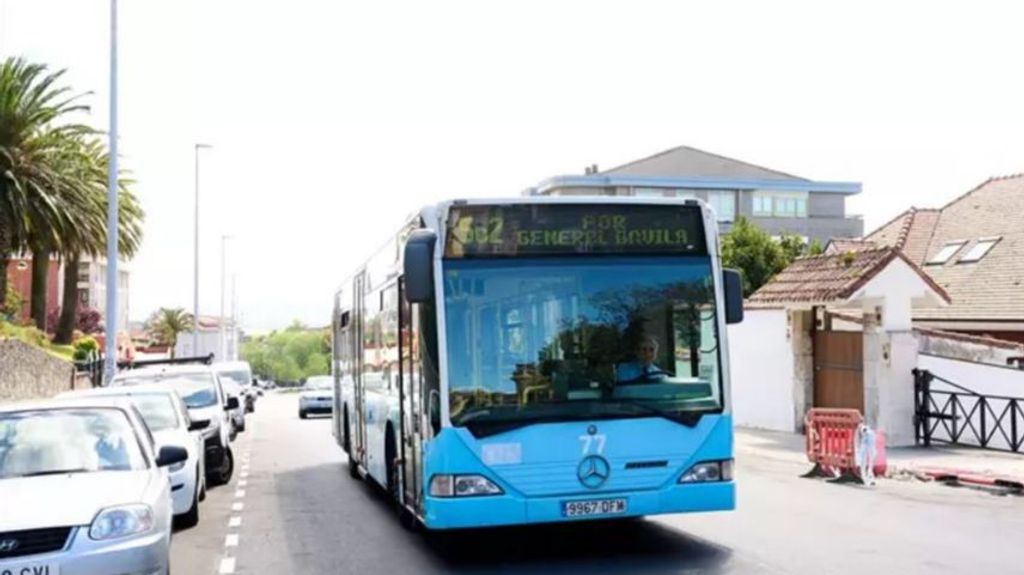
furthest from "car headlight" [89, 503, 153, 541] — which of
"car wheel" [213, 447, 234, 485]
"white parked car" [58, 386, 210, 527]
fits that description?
"car wheel" [213, 447, 234, 485]

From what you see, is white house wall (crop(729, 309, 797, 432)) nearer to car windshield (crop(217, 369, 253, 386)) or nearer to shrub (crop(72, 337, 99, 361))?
car windshield (crop(217, 369, 253, 386))

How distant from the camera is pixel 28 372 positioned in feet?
117

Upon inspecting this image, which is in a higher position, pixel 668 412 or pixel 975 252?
pixel 975 252

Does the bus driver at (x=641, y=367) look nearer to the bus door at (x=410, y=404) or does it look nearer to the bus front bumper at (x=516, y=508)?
the bus front bumper at (x=516, y=508)

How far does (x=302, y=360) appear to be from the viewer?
187750 mm

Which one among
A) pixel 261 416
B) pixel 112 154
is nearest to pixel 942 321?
pixel 112 154

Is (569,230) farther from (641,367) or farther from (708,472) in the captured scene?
(708,472)

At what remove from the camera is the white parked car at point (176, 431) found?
1396cm

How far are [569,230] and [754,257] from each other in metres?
36.1

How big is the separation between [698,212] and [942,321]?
22.9 m

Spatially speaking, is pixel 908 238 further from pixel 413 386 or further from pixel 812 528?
pixel 413 386

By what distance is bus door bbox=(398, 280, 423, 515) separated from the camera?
10.9 meters

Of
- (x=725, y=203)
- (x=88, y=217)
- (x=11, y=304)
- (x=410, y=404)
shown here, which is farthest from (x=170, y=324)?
(x=410, y=404)

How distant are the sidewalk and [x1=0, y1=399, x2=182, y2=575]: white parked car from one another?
1167 centimetres
